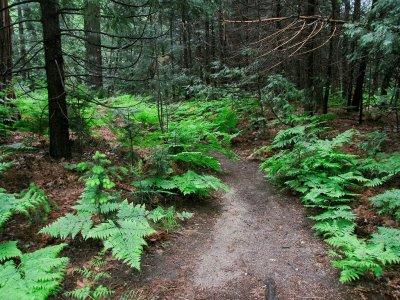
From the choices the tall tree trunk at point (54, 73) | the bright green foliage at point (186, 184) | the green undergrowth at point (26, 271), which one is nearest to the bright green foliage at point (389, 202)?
the bright green foliage at point (186, 184)

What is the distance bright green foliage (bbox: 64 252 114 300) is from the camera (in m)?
4.17

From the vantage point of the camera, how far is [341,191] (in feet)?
22.6

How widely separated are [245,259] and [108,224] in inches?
81.5

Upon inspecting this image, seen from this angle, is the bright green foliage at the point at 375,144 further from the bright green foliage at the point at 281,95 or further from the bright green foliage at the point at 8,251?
the bright green foliage at the point at 8,251

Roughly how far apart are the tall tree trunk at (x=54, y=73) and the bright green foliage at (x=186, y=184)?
2001 millimetres

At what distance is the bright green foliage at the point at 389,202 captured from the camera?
5791 millimetres

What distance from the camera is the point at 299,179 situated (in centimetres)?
778

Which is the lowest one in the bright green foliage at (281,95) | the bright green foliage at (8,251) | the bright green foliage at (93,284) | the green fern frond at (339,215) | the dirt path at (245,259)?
the dirt path at (245,259)

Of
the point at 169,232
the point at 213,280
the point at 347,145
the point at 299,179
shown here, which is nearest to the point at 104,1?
the point at 169,232

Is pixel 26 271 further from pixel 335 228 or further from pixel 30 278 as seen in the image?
pixel 335 228

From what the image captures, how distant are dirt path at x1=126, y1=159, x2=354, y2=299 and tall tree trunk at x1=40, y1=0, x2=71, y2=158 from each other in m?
3.32

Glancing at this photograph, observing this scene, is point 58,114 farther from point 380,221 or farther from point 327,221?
point 380,221

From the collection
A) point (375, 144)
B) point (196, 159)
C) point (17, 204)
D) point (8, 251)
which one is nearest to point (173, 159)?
point (196, 159)

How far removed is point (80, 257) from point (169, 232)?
4.91 feet
